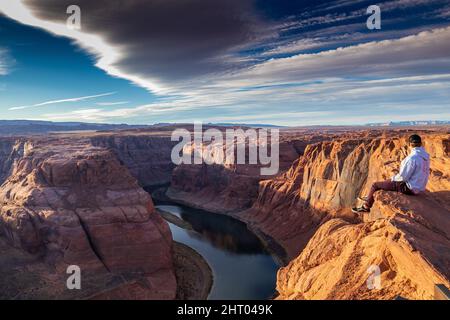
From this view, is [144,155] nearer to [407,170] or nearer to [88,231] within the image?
[88,231]

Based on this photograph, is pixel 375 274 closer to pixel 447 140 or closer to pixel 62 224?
pixel 447 140

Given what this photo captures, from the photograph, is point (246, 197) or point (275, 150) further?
point (275, 150)

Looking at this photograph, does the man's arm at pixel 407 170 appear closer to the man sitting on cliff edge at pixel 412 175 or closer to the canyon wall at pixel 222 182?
the man sitting on cliff edge at pixel 412 175

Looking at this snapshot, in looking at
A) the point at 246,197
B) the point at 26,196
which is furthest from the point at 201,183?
the point at 26,196

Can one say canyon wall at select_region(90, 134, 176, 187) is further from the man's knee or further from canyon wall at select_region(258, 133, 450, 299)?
the man's knee

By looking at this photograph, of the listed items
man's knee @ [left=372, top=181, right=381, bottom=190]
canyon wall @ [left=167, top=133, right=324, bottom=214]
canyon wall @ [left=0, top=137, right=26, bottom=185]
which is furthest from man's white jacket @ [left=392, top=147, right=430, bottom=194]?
canyon wall @ [left=0, top=137, right=26, bottom=185]

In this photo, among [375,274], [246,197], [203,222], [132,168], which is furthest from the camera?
[132,168]
